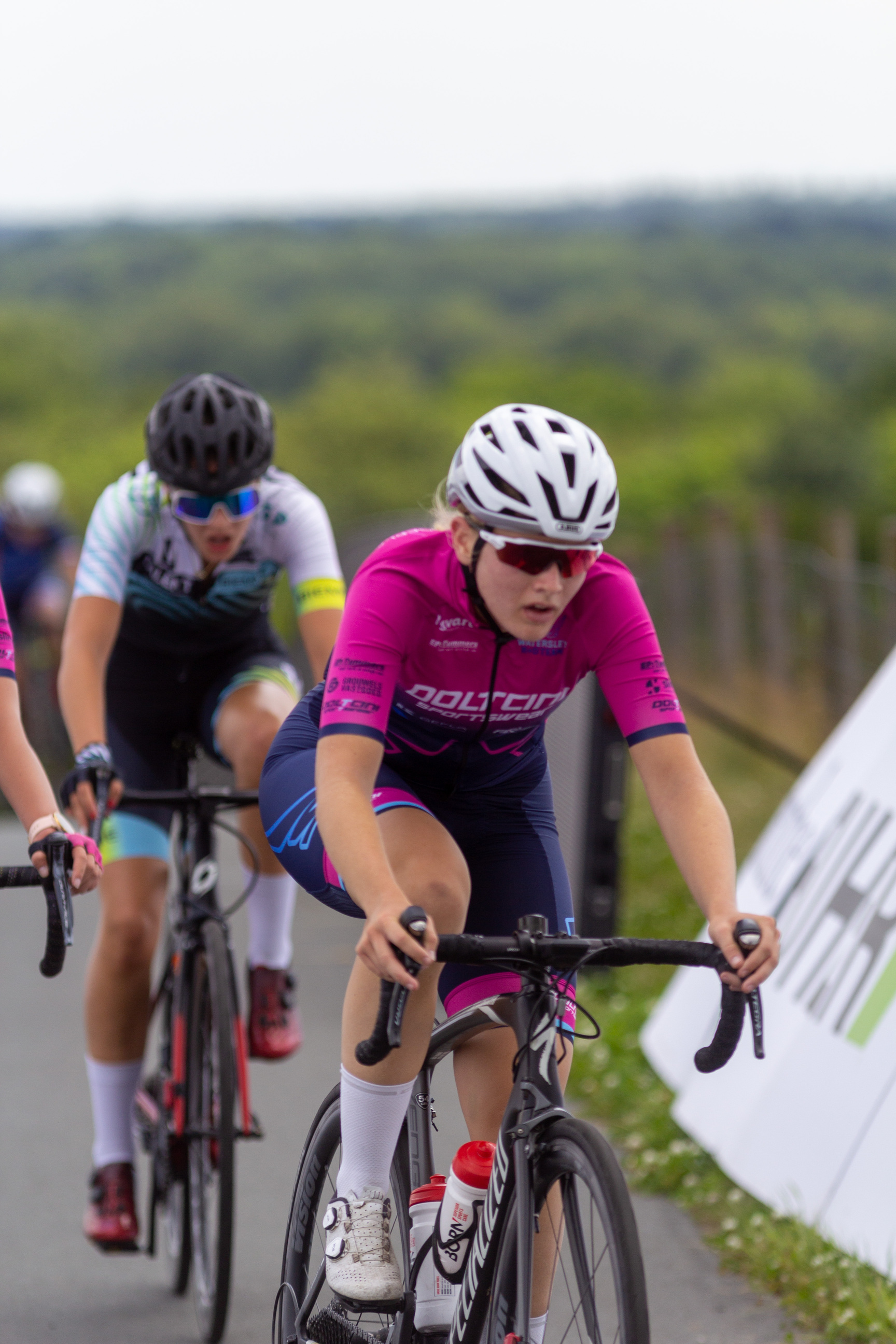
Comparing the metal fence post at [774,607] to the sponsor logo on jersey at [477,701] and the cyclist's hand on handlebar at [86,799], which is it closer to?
the cyclist's hand on handlebar at [86,799]

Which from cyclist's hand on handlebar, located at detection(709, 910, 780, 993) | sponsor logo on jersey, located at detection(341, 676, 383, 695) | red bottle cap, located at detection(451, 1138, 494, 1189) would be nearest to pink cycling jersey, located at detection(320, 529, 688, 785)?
sponsor logo on jersey, located at detection(341, 676, 383, 695)

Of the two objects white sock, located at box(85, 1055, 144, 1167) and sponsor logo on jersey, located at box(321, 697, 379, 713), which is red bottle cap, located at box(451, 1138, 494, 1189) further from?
white sock, located at box(85, 1055, 144, 1167)

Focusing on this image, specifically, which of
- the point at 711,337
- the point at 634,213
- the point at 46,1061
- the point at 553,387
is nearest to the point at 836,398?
the point at 553,387

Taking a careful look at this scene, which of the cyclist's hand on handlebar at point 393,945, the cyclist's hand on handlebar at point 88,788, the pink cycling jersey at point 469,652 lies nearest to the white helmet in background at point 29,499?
the cyclist's hand on handlebar at point 88,788

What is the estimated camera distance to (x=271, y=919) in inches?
179

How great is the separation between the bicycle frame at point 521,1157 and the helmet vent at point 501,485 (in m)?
0.81

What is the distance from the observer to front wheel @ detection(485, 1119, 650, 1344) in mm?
2223

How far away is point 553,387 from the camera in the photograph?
9194 cm

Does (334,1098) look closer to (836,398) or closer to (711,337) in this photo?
(836,398)

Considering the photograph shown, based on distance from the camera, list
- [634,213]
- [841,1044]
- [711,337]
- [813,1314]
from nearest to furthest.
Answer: [813,1314]
[841,1044]
[711,337]
[634,213]

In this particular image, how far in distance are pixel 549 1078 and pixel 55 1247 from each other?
2.71m

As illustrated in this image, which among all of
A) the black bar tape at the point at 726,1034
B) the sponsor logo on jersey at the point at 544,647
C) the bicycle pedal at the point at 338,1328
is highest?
the sponsor logo on jersey at the point at 544,647

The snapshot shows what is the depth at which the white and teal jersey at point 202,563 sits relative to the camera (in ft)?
14.0

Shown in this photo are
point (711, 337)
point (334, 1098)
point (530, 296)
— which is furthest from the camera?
point (530, 296)
